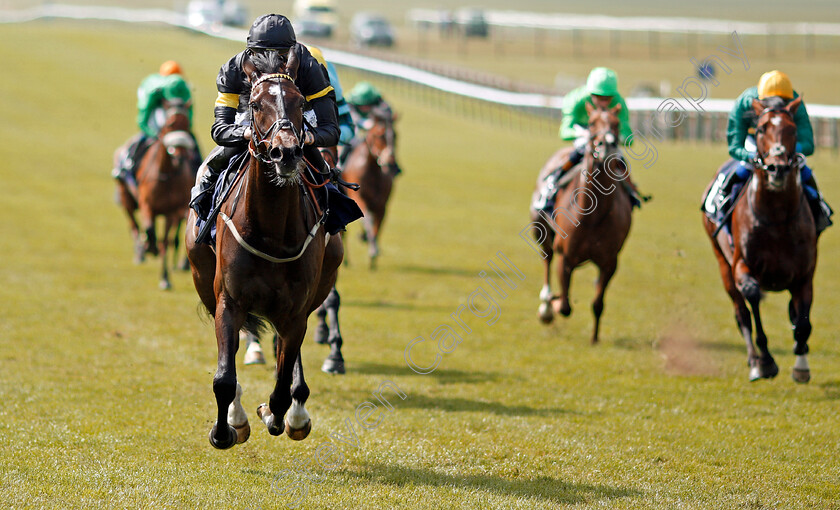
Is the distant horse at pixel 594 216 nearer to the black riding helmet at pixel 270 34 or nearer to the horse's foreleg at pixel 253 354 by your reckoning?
the horse's foreleg at pixel 253 354

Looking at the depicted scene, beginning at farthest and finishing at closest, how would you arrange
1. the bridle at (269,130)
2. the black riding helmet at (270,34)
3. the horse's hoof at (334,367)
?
the horse's hoof at (334,367)
the black riding helmet at (270,34)
the bridle at (269,130)

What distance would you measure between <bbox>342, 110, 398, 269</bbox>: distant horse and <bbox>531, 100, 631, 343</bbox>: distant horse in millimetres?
4606

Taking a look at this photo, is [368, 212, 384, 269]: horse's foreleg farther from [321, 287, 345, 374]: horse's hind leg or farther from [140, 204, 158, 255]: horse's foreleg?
[321, 287, 345, 374]: horse's hind leg

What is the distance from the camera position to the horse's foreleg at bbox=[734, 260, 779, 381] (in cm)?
806

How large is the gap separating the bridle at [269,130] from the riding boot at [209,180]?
101 cm

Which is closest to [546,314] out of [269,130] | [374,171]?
[374,171]

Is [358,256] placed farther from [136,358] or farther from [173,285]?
[136,358]

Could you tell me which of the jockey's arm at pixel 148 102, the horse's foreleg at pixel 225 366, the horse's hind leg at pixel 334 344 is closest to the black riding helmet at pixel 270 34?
the horse's foreleg at pixel 225 366

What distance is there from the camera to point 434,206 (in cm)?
2052

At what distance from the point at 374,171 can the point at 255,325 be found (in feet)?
28.0

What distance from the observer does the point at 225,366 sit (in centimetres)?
551

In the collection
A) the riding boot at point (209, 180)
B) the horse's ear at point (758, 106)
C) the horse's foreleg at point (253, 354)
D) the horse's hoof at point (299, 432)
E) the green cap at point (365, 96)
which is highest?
the horse's ear at point (758, 106)

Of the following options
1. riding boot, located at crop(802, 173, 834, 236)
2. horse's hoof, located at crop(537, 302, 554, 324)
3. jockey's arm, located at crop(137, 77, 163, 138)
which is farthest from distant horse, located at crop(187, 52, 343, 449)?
jockey's arm, located at crop(137, 77, 163, 138)

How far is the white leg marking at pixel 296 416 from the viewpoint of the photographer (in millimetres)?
6090
